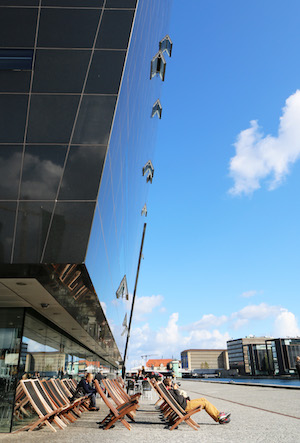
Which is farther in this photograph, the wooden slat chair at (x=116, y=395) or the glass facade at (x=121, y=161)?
the wooden slat chair at (x=116, y=395)

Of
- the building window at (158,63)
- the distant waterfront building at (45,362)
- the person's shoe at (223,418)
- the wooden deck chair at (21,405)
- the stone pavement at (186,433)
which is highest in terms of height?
the building window at (158,63)

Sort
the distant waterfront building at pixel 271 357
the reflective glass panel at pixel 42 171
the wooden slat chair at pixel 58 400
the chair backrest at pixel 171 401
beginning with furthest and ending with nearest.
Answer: the distant waterfront building at pixel 271 357 → the wooden slat chair at pixel 58 400 → the chair backrest at pixel 171 401 → the reflective glass panel at pixel 42 171

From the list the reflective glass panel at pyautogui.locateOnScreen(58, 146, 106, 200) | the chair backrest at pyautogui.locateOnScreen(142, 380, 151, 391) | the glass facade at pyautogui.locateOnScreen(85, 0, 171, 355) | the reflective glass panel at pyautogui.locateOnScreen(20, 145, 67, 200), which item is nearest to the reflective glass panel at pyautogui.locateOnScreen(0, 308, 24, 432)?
the glass facade at pyautogui.locateOnScreen(85, 0, 171, 355)

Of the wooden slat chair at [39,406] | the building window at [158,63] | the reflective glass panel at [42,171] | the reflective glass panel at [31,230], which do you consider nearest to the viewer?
the reflective glass panel at [31,230]

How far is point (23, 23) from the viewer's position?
27.1ft

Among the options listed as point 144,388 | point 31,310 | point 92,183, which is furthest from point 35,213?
point 144,388

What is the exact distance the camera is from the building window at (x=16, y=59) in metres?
7.84

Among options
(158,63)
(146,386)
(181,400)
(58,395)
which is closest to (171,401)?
(181,400)

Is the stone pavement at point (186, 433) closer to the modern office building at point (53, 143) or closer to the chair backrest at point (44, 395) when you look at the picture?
the chair backrest at point (44, 395)

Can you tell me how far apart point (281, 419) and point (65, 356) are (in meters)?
10.9

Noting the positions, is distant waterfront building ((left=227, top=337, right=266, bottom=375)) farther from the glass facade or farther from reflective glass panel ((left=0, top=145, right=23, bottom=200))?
reflective glass panel ((left=0, top=145, right=23, bottom=200))

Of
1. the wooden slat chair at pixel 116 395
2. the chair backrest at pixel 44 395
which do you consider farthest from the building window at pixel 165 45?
the chair backrest at pixel 44 395

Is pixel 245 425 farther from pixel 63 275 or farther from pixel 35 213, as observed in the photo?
pixel 35 213

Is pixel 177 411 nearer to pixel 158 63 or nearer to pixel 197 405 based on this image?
pixel 197 405
